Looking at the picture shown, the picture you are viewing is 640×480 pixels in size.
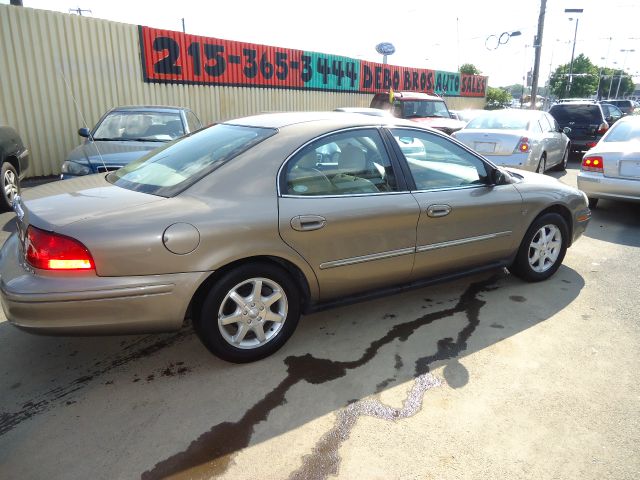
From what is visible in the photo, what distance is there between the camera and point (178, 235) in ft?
8.58

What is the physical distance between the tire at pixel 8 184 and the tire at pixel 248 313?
16.8ft

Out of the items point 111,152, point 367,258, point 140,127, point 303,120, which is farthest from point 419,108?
point 367,258

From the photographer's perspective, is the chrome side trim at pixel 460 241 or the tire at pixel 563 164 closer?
the chrome side trim at pixel 460 241

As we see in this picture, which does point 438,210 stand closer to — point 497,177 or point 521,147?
point 497,177

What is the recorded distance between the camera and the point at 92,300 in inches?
98.3

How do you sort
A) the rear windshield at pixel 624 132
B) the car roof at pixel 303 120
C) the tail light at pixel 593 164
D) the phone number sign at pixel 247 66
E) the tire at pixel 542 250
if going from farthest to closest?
the phone number sign at pixel 247 66 < the rear windshield at pixel 624 132 < the tail light at pixel 593 164 < the tire at pixel 542 250 < the car roof at pixel 303 120

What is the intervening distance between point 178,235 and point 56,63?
335 inches

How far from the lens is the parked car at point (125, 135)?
19.2ft

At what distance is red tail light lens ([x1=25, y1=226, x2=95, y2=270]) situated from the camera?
8.12ft

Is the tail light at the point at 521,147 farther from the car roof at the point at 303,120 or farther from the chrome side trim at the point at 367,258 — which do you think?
the chrome side trim at the point at 367,258

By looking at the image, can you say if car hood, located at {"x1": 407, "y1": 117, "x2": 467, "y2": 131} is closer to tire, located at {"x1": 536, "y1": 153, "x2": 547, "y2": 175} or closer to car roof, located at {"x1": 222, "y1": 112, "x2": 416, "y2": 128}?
tire, located at {"x1": 536, "y1": 153, "x2": 547, "y2": 175}

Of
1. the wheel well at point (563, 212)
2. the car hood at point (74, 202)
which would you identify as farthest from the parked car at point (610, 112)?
the car hood at point (74, 202)

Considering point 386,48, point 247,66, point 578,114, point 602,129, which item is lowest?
point 602,129

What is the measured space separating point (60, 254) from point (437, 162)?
278 centimetres
